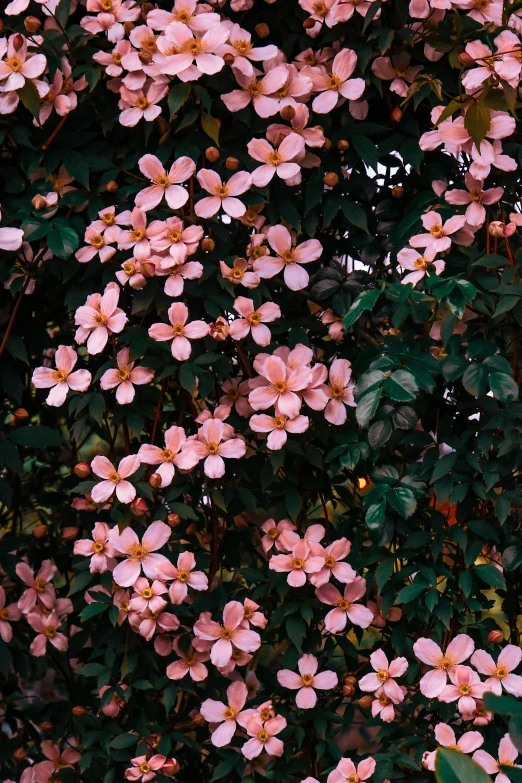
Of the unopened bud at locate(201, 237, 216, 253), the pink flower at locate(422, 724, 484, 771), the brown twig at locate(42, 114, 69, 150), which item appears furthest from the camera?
the brown twig at locate(42, 114, 69, 150)

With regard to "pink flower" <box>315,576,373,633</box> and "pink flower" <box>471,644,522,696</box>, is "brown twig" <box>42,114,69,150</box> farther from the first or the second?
"pink flower" <box>471,644,522,696</box>

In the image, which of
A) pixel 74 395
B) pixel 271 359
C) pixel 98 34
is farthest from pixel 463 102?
pixel 74 395

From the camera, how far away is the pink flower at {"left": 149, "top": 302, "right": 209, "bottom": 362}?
4.99 ft

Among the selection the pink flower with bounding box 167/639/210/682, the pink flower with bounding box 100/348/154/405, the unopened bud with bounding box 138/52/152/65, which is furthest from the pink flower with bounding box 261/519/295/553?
the unopened bud with bounding box 138/52/152/65

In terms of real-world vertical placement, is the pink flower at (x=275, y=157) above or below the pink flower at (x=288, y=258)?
above

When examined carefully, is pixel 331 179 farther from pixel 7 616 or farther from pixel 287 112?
pixel 7 616

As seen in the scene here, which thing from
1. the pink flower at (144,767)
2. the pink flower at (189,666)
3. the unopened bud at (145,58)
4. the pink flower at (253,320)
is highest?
the unopened bud at (145,58)

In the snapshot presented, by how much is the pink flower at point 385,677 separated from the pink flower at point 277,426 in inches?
14.8

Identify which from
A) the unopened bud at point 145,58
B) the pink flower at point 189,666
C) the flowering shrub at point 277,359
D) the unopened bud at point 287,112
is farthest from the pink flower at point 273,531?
the unopened bud at point 145,58

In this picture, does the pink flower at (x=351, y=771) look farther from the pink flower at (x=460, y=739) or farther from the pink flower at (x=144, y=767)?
the pink flower at (x=144, y=767)

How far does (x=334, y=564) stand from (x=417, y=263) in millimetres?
513

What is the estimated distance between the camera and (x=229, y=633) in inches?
60.5

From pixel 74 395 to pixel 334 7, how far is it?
0.80 meters

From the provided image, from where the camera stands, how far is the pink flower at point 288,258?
5.21 feet
